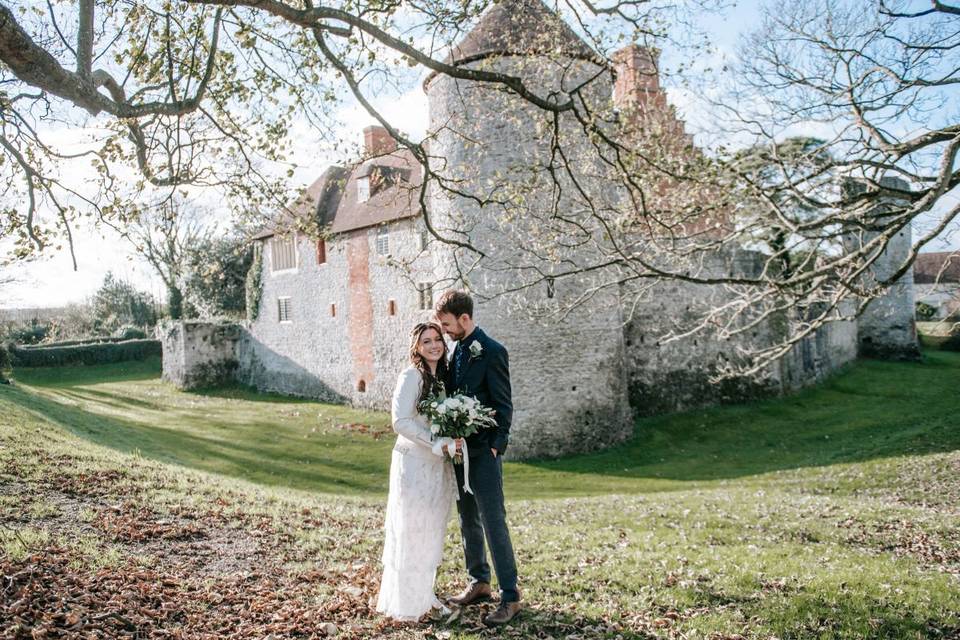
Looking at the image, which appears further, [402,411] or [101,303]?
[101,303]

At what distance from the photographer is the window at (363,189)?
89.9ft

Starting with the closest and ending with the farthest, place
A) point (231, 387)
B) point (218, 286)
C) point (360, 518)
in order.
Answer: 1. point (360, 518)
2. point (231, 387)
3. point (218, 286)

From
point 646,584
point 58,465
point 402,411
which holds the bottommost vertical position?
point 646,584

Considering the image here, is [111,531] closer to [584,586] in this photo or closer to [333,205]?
[584,586]

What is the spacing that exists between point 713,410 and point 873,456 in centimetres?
712

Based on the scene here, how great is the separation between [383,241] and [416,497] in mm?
20901

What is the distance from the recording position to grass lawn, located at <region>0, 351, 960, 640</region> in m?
5.11

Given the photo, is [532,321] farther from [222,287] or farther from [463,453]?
[222,287]

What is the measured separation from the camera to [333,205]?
99.3ft

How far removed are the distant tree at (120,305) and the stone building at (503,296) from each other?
2085 cm

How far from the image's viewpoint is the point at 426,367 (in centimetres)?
529

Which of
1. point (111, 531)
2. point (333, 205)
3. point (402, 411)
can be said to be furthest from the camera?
point (333, 205)

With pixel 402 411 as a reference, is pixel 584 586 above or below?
below

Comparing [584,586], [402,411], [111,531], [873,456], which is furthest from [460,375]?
[873,456]
